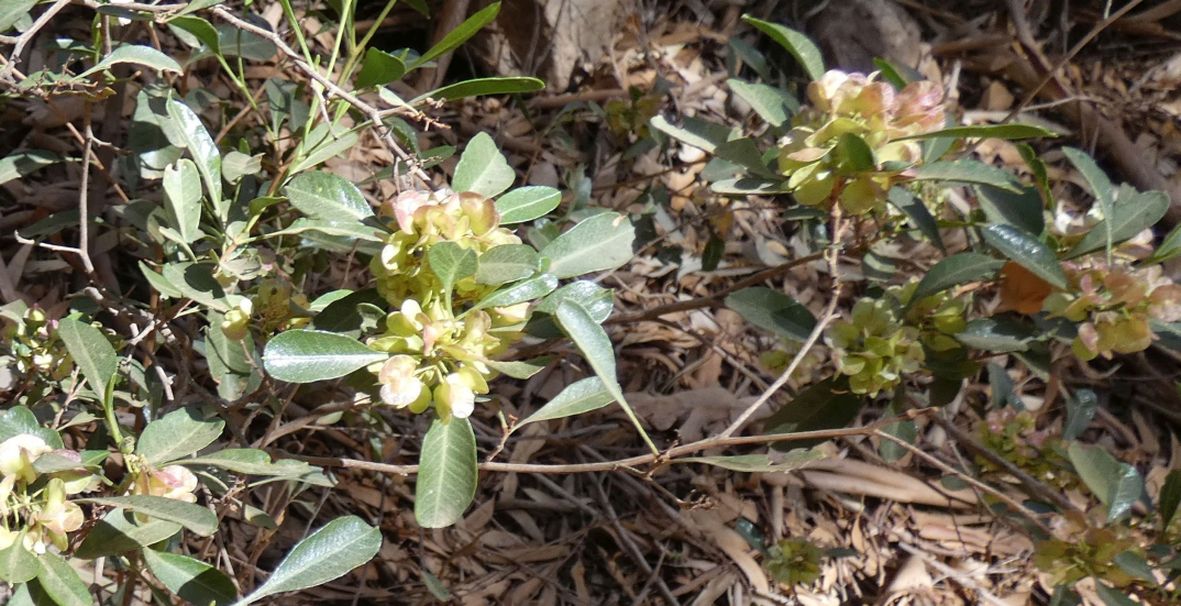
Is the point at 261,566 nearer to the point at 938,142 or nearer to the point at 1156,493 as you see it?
the point at 938,142

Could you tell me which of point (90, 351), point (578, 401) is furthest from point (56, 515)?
point (578, 401)

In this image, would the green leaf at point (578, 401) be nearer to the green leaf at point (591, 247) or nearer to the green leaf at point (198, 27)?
the green leaf at point (591, 247)

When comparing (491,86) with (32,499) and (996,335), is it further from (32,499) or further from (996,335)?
(996,335)

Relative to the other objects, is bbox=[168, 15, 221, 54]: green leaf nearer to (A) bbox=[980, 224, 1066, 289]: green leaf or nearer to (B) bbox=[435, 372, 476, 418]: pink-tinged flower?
(B) bbox=[435, 372, 476, 418]: pink-tinged flower

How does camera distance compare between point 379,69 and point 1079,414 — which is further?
point 1079,414

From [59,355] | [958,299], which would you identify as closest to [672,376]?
[958,299]

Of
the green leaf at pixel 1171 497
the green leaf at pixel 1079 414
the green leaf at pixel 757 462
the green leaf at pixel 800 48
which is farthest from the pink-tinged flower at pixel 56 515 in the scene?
the green leaf at pixel 1079 414
